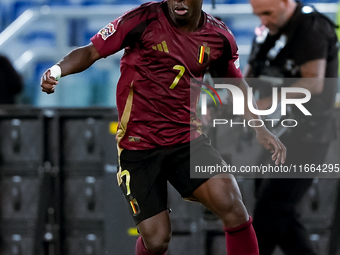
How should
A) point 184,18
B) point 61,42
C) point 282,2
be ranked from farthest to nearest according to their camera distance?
point 61,42, point 282,2, point 184,18

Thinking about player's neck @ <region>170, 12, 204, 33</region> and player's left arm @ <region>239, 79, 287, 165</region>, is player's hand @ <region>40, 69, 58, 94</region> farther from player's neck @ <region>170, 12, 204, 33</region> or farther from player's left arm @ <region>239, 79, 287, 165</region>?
player's left arm @ <region>239, 79, 287, 165</region>

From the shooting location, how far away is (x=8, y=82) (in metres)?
3.42

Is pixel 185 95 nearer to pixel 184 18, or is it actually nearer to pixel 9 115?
pixel 184 18

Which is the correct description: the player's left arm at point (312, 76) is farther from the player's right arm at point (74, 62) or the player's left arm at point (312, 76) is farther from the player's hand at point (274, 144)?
the player's right arm at point (74, 62)

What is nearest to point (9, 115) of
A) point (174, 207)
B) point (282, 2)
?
point (174, 207)

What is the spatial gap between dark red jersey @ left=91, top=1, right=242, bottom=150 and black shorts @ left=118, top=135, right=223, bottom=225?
0.05 m

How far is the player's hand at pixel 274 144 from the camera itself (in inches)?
98.0

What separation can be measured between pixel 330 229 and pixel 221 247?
73 centimetres


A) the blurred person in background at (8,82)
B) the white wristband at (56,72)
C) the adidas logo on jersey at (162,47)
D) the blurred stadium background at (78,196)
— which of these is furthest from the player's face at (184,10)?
the blurred person in background at (8,82)

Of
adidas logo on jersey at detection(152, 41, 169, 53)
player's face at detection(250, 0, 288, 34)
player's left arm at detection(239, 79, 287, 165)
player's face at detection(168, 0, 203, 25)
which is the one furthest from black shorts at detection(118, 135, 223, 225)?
player's face at detection(250, 0, 288, 34)

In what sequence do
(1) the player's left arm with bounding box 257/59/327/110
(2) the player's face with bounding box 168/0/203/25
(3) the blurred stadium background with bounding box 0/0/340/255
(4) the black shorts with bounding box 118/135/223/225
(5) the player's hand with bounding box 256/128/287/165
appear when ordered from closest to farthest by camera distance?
(2) the player's face with bounding box 168/0/203/25 < (4) the black shorts with bounding box 118/135/223/225 < (5) the player's hand with bounding box 256/128/287/165 < (1) the player's left arm with bounding box 257/59/327/110 < (3) the blurred stadium background with bounding box 0/0/340/255

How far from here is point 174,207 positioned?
3.11m

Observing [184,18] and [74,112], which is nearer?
[184,18]

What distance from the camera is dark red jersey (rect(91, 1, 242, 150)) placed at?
89.6 inches
